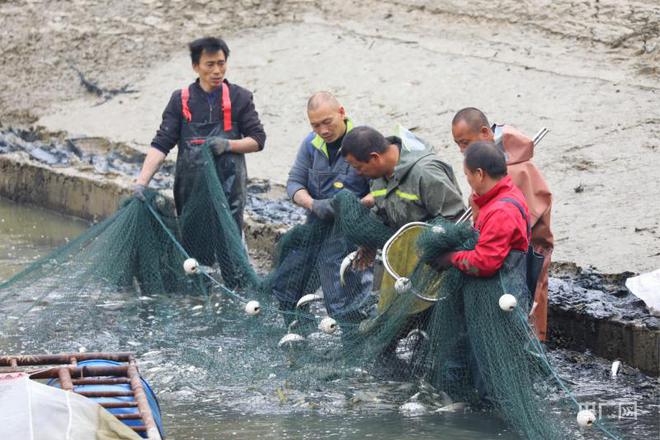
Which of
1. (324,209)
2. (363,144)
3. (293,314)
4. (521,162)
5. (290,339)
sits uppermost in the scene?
(363,144)

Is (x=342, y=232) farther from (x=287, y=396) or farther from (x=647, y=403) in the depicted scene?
(x=647, y=403)

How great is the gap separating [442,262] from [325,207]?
3.79ft

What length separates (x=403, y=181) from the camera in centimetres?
666

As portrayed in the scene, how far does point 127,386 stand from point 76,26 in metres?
13.6

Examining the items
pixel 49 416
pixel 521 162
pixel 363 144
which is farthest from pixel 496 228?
pixel 49 416

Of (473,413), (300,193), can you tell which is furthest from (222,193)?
(473,413)

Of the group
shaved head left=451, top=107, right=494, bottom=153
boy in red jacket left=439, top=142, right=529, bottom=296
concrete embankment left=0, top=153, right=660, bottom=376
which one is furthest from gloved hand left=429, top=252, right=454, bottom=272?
concrete embankment left=0, top=153, right=660, bottom=376

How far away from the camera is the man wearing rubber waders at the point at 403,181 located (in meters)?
6.57

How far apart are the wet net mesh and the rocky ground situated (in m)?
2.38

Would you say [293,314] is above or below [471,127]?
below

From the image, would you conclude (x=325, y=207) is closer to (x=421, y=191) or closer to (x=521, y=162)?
(x=421, y=191)

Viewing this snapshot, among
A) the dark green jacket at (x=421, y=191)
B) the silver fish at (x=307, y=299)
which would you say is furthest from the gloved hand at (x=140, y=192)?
the dark green jacket at (x=421, y=191)

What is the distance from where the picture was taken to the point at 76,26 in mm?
18016

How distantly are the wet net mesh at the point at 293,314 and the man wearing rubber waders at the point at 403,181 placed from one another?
30 mm
